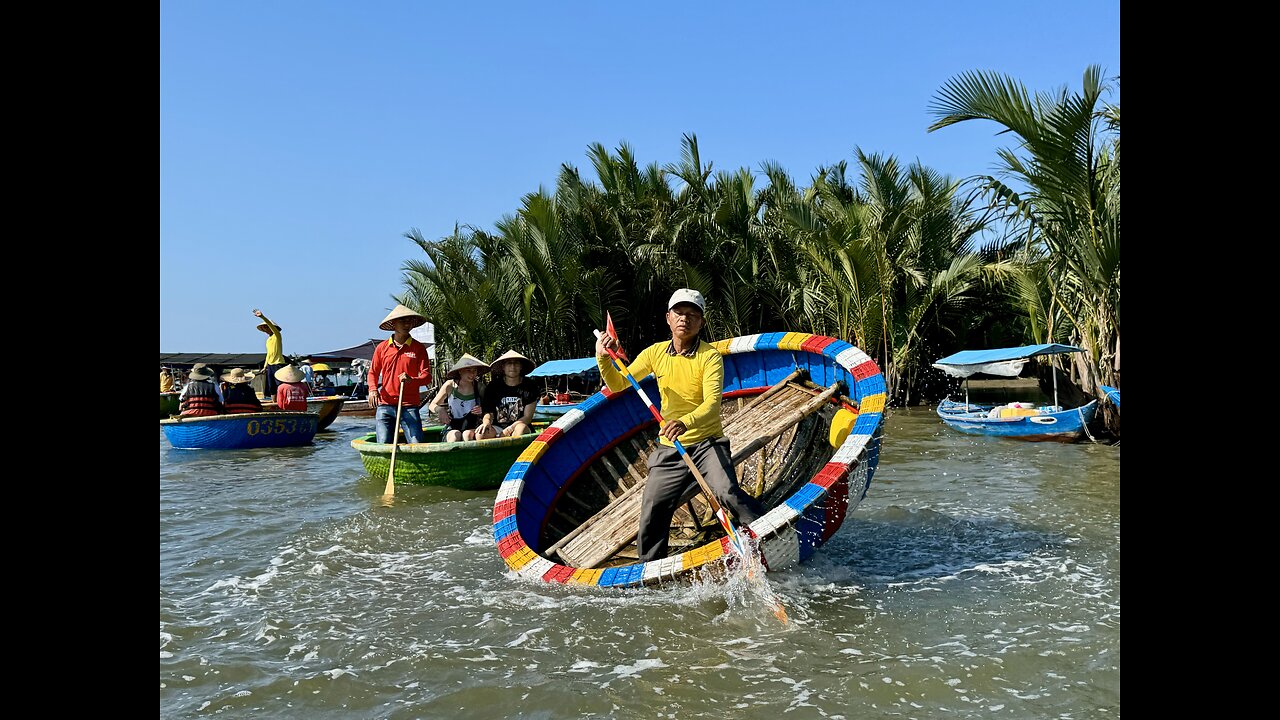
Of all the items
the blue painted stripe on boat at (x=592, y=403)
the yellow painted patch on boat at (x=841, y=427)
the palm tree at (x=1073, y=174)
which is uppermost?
the palm tree at (x=1073, y=174)

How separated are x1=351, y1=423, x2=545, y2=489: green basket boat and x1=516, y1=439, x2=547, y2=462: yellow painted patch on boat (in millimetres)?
2143

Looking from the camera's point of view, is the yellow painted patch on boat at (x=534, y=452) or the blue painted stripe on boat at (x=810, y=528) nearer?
the blue painted stripe on boat at (x=810, y=528)

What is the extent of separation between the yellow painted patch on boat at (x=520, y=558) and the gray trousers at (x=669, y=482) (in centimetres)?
66

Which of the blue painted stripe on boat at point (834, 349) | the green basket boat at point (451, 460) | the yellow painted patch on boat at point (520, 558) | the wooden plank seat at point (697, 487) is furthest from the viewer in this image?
the green basket boat at point (451, 460)

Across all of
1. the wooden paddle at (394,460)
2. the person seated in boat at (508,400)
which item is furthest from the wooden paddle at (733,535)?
the wooden paddle at (394,460)

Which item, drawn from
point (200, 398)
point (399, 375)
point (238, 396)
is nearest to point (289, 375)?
point (238, 396)

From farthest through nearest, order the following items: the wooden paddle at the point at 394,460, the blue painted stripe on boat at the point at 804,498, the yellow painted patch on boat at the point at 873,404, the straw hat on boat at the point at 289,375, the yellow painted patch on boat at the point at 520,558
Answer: the straw hat on boat at the point at 289,375
the wooden paddle at the point at 394,460
the yellow painted patch on boat at the point at 873,404
the yellow painted patch on boat at the point at 520,558
the blue painted stripe on boat at the point at 804,498

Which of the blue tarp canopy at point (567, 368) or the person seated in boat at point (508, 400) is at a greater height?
the blue tarp canopy at point (567, 368)

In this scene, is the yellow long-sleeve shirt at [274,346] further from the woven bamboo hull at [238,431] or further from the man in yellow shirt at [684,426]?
the man in yellow shirt at [684,426]

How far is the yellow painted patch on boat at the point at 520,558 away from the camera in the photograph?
467 cm

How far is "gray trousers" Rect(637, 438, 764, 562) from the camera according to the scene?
4.56m

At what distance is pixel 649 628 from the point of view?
4.08m

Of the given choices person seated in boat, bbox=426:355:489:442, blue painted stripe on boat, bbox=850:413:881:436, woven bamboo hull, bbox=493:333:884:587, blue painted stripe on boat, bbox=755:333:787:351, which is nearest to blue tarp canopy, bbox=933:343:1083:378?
woven bamboo hull, bbox=493:333:884:587
